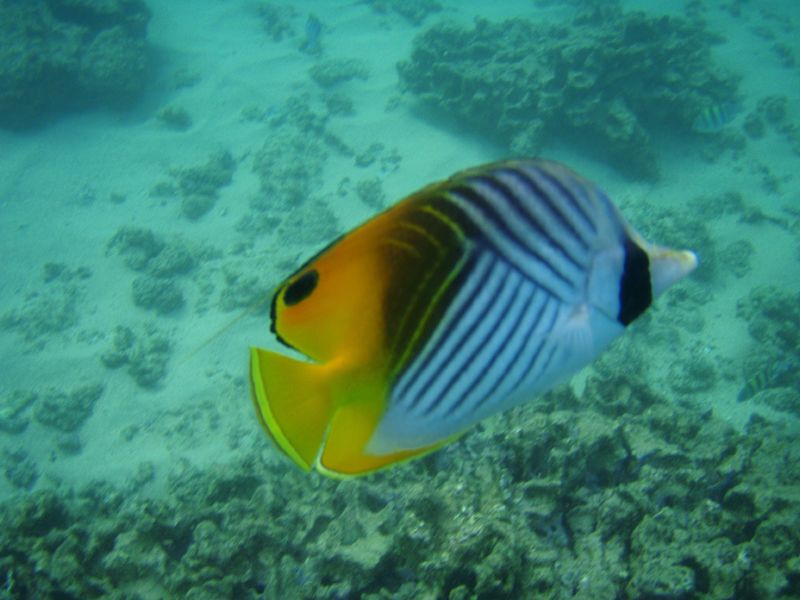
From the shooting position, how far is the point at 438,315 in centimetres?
79

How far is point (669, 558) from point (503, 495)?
90cm

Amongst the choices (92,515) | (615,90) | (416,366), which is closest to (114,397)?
(92,515)

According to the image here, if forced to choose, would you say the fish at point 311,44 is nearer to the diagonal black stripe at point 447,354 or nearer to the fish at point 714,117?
the fish at point 714,117

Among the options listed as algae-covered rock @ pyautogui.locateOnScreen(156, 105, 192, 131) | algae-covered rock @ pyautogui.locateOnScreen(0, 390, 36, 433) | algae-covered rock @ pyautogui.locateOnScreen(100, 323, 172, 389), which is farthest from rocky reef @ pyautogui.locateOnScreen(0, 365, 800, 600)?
algae-covered rock @ pyautogui.locateOnScreen(156, 105, 192, 131)

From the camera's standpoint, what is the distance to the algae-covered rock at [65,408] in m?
7.77

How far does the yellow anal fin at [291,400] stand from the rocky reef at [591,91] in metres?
10.9

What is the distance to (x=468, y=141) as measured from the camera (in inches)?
483

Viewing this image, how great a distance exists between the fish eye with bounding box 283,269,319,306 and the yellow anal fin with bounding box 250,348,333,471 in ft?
0.31

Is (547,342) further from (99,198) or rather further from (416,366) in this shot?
(99,198)

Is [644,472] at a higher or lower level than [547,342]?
lower

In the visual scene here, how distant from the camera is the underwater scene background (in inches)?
120

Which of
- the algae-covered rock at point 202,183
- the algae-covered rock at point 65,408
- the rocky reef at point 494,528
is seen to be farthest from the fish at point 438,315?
the algae-covered rock at point 202,183

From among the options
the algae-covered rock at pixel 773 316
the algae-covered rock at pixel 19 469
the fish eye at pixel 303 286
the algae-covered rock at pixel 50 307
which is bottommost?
the algae-covered rock at pixel 19 469

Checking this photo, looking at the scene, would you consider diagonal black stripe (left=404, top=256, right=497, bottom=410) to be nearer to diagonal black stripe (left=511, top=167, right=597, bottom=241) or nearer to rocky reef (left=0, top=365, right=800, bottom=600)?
diagonal black stripe (left=511, top=167, right=597, bottom=241)
